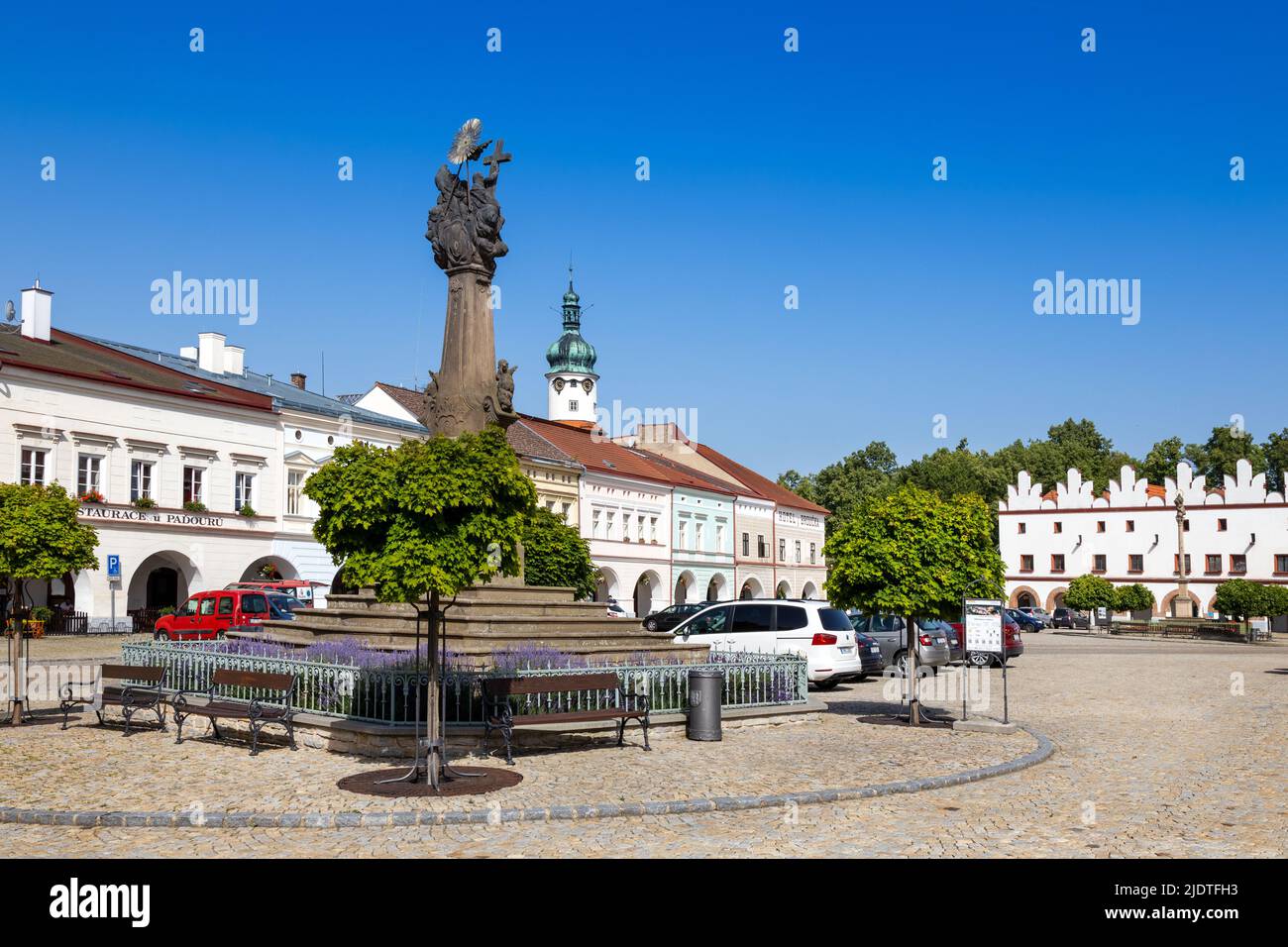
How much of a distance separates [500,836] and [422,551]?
9.60ft

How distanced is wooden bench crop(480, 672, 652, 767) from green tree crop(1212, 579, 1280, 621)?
43787 mm

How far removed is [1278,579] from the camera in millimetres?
73438

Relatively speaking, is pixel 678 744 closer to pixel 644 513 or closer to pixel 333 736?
pixel 333 736

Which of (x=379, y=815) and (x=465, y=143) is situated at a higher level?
(x=465, y=143)

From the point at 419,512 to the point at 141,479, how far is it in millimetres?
31552

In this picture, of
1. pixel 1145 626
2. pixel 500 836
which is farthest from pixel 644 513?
pixel 500 836

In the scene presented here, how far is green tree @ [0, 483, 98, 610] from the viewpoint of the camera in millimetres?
14578

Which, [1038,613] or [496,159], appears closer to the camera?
[496,159]

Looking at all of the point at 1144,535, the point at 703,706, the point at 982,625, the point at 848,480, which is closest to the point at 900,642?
the point at 982,625

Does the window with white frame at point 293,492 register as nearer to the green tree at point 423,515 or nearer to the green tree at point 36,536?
the green tree at point 36,536

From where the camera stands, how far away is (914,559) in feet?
50.4

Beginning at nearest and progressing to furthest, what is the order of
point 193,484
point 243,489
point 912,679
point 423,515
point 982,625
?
point 423,515 → point 982,625 → point 912,679 → point 193,484 → point 243,489

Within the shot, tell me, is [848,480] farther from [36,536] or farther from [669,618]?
[36,536]

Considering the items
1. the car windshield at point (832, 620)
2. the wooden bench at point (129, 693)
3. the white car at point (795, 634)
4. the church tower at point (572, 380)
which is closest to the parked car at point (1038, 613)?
the church tower at point (572, 380)
